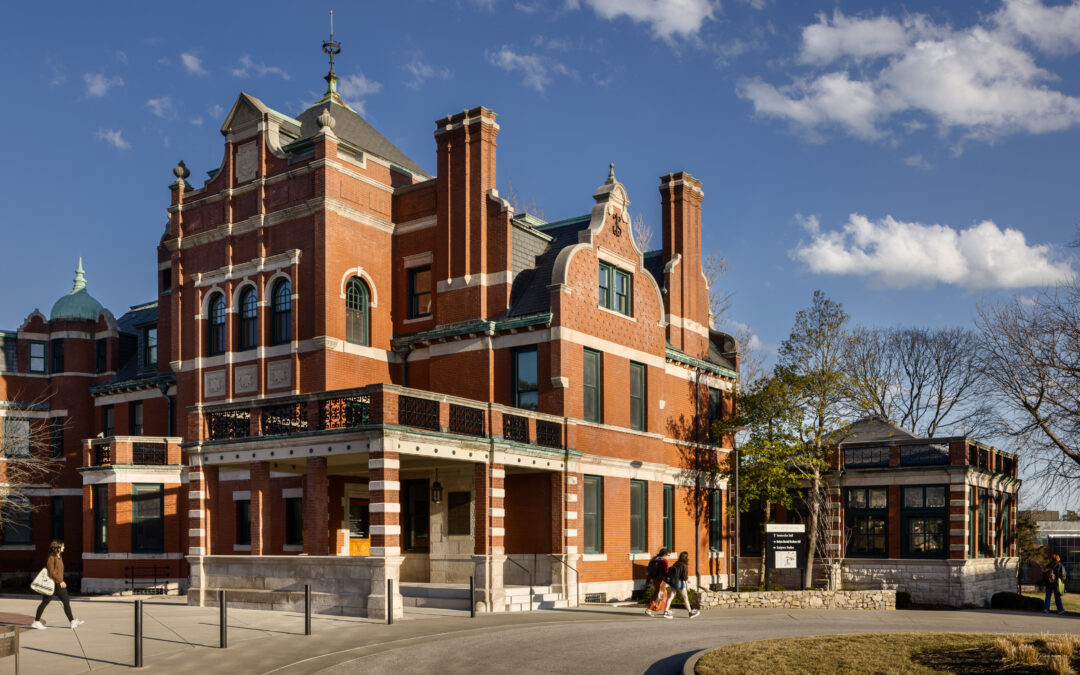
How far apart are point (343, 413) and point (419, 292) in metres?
9.10

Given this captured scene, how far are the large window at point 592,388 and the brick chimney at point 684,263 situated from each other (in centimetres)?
689

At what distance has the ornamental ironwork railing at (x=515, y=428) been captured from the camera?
27828mm

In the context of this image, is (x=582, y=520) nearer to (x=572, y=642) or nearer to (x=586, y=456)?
(x=586, y=456)

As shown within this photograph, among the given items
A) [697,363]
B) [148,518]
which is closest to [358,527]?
[148,518]

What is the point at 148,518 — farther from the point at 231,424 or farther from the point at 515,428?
the point at 515,428

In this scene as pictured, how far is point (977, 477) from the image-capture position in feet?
128

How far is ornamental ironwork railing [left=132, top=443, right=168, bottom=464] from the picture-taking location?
3594 centimetres

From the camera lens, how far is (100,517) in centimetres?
3606

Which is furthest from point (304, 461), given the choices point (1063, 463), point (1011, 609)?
point (1063, 463)

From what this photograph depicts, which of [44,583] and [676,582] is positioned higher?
[44,583]

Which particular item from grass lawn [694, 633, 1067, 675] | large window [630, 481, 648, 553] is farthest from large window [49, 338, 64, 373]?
grass lawn [694, 633, 1067, 675]

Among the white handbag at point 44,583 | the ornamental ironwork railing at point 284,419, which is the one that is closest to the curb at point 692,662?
the ornamental ironwork railing at point 284,419

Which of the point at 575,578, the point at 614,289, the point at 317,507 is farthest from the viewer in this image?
the point at 614,289

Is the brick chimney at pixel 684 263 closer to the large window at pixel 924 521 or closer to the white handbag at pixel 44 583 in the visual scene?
the large window at pixel 924 521
